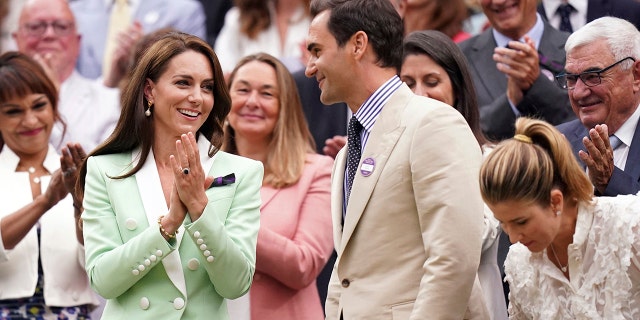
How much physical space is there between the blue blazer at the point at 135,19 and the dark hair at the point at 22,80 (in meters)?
2.45

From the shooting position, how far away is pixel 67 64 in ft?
27.5

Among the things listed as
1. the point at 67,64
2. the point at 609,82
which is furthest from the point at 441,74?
the point at 67,64

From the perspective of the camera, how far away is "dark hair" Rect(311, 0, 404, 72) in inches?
180

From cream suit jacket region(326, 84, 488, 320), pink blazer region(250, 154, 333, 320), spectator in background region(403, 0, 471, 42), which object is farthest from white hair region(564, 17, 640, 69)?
spectator in background region(403, 0, 471, 42)

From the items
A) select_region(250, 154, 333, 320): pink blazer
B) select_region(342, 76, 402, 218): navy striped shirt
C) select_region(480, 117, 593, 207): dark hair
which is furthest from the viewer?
select_region(250, 154, 333, 320): pink blazer

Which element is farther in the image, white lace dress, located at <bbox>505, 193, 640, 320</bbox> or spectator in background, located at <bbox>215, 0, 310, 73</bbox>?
spectator in background, located at <bbox>215, 0, 310, 73</bbox>

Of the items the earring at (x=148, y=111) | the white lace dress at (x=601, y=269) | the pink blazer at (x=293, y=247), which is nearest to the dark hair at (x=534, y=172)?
the white lace dress at (x=601, y=269)

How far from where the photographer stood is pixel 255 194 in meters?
4.60

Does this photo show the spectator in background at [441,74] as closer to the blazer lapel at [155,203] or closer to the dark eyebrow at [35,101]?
the blazer lapel at [155,203]

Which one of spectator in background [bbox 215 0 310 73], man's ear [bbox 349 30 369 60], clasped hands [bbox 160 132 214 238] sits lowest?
spectator in background [bbox 215 0 310 73]

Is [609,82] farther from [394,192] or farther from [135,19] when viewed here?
[135,19]

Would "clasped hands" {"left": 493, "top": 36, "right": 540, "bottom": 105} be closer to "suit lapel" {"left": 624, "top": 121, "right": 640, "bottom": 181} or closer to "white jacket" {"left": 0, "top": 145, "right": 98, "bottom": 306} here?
"suit lapel" {"left": 624, "top": 121, "right": 640, "bottom": 181}

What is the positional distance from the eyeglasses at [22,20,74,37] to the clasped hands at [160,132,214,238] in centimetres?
432

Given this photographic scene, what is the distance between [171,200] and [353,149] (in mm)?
771
